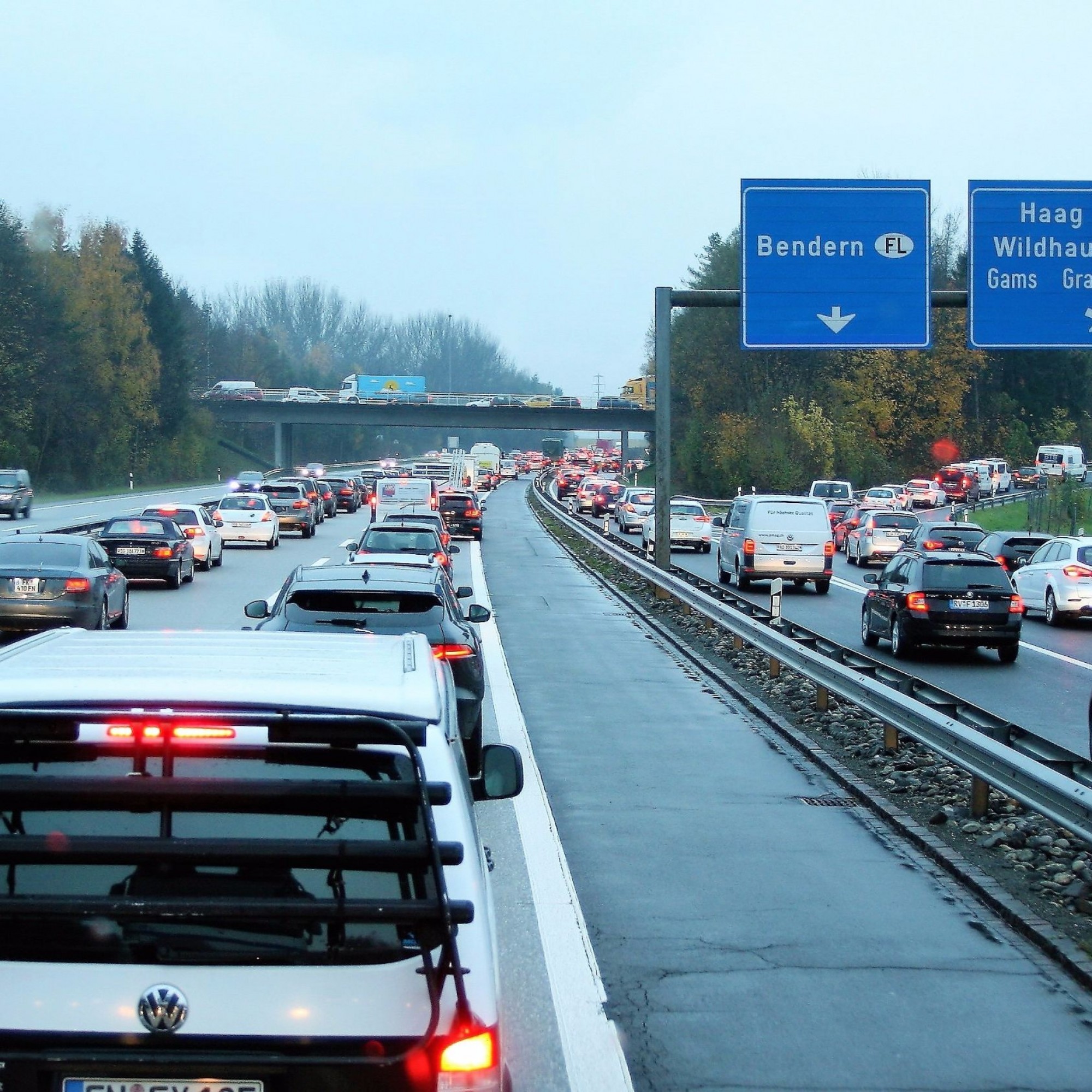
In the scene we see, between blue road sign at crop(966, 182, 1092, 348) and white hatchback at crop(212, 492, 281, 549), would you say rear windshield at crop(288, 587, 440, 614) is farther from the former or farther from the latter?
white hatchback at crop(212, 492, 281, 549)

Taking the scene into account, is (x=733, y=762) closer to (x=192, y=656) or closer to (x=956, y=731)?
(x=956, y=731)

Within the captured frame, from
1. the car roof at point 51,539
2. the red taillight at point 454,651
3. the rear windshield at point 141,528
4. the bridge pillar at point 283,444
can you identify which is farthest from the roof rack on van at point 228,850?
the bridge pillar at point 283,444

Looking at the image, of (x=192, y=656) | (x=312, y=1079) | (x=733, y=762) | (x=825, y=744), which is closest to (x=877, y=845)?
(x=733, y=762)

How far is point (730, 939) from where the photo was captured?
7281mm

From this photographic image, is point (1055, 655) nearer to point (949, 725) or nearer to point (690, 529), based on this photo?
point (949, 725)

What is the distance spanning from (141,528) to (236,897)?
28302mm

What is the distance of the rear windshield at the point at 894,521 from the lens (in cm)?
4234

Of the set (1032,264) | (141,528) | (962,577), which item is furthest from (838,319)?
(141,528)

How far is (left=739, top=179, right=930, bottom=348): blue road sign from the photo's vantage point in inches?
886

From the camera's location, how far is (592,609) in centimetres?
2741

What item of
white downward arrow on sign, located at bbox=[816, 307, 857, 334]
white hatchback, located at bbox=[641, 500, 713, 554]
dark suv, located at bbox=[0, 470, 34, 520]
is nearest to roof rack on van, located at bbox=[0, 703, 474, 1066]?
white downward arrow on sign, located at bbox=[816, 307, 857, 334]

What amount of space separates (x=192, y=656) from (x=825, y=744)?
962 centimetres

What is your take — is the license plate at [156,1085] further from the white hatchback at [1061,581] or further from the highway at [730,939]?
the white hatchback at [1061,581]

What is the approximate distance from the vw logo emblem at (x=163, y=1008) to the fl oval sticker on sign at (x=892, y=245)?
20.8 m
